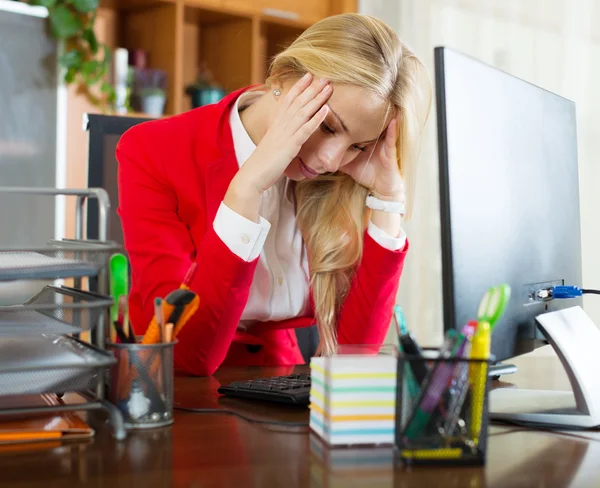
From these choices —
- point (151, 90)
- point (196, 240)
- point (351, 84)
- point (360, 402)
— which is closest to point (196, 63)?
point (151, 90)

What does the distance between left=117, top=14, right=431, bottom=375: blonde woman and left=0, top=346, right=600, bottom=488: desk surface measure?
0.40 m

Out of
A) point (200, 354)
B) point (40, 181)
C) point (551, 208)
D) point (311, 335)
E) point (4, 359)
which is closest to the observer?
point (4, 359)

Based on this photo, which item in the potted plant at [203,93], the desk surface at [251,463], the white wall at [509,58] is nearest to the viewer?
the desk surface at [251,463]

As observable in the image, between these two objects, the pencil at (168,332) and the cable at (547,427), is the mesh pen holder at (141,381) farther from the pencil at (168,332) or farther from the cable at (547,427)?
the cable at (547,427)

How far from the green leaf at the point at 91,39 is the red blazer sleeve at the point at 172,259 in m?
1.64

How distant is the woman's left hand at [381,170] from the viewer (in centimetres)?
143

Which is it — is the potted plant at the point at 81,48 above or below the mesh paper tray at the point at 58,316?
above

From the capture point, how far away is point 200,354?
1.25 meters

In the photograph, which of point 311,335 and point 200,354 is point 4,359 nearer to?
point 200,354

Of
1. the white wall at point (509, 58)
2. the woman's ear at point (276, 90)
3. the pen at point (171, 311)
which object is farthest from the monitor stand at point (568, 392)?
the white wall at point (509, 58)

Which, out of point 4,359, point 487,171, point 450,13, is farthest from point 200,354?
point 450,13

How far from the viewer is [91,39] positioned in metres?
3.00

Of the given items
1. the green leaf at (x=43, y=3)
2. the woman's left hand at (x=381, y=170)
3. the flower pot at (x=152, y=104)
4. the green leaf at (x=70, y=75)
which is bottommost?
the woman's left hand at (x=381, y=170)

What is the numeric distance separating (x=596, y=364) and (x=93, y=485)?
618mm
